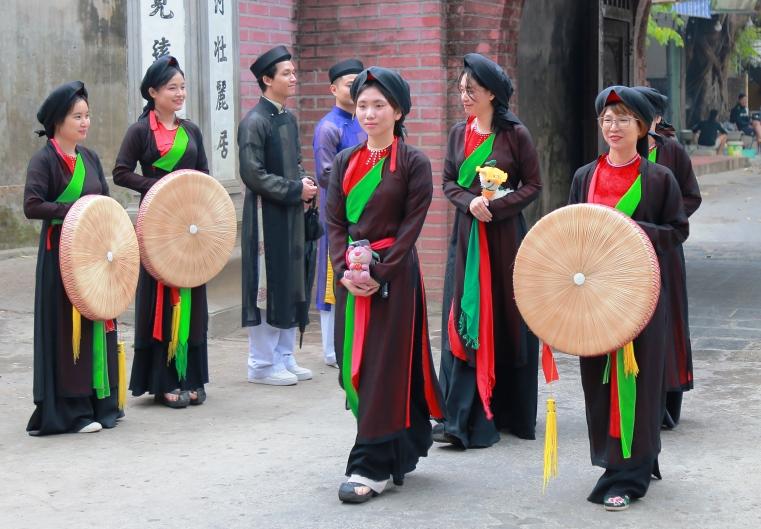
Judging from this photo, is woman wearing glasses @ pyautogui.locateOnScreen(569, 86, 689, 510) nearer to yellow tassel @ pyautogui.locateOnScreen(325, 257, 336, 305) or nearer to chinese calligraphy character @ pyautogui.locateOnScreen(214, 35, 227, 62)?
yellow tassel @ pyautogui.locateOnScreen(325, 257, 336, 305)

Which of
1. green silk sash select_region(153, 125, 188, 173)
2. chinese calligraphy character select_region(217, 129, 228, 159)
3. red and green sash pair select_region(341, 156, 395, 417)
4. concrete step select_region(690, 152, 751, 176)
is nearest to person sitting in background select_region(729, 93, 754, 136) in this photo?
concrete step select_region(690, 152, 751, 176)

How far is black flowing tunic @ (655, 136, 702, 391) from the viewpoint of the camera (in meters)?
6.19

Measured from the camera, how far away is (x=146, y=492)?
542 cm

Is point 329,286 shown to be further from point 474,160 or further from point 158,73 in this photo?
point 474,160

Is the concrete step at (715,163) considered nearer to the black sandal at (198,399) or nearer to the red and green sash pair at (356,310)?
the black sandal at (198,399)

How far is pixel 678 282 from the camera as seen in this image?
251 inches

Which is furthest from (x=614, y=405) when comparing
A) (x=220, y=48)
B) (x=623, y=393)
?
(x=220, y=48)

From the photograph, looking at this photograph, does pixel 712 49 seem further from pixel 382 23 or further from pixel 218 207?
pixel 218 207

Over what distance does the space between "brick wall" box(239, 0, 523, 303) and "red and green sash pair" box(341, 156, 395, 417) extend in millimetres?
4346

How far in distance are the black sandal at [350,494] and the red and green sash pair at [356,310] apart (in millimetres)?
280

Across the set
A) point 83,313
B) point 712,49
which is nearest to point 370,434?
point 83,313

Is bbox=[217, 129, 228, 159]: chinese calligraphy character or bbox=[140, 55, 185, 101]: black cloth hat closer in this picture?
bbox=[140, 55, 185, 101]: black cloth hat

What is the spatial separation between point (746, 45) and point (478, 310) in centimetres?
2598

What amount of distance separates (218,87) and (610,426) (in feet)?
16.4
